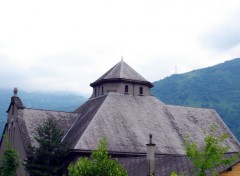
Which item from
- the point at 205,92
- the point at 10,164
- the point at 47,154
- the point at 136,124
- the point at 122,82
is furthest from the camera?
the point at 205,92

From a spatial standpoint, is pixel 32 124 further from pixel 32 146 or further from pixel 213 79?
pixel 213 79

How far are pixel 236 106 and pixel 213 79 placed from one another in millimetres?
41605

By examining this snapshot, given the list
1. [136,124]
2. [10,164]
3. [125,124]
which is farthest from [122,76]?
[10,164]

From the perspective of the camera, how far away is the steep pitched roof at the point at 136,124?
45469mm

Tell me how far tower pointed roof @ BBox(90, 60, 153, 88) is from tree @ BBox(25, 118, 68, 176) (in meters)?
11.3

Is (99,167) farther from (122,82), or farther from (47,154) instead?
(122,82)

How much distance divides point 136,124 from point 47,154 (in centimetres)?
986

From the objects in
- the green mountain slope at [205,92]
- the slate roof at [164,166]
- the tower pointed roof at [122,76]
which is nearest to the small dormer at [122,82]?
the tower pointed roof at [122,76]

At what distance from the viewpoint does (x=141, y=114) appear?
50562 mm

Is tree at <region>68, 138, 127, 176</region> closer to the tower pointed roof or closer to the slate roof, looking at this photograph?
the slate roof

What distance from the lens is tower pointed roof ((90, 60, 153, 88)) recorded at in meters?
53.4

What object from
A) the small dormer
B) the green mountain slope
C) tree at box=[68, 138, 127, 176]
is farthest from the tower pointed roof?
the green mountain slope

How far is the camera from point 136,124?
48.6m

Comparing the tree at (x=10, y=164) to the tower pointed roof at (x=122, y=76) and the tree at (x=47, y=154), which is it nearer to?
the tree at (x=47, y=154)
